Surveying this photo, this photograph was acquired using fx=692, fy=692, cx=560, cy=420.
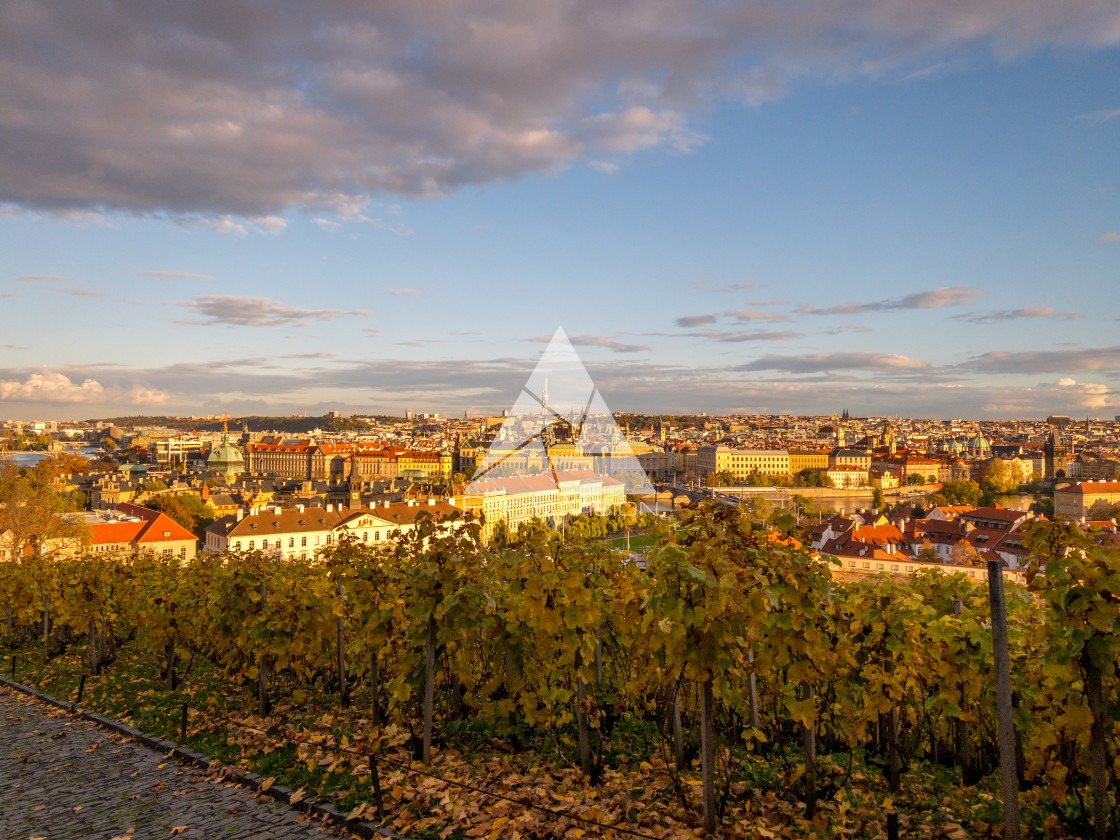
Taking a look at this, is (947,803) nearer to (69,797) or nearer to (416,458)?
(69,797)

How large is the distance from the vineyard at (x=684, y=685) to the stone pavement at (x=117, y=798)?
50 cm

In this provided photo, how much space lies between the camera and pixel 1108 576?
3.75 m

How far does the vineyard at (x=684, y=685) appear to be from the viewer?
4.17 m

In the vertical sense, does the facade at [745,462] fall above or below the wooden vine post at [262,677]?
below

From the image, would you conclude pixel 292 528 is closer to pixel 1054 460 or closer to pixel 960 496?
pixel 960 496

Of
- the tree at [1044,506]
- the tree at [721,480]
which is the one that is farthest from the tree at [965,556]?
the tree at [721,480]

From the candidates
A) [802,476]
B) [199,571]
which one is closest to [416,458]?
[802,476]

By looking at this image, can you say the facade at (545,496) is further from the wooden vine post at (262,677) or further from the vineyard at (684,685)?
the vineyard at (684,685)

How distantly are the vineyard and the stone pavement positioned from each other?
0.50 metres

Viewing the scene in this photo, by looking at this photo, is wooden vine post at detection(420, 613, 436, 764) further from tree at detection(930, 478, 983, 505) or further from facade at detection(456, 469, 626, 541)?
tree at detection(930, 478, 983, 505)

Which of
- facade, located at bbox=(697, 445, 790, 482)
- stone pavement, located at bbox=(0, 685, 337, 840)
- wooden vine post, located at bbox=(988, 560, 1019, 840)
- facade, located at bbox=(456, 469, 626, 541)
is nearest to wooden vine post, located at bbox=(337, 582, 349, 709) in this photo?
stone pavement, located at bbox=(0, 685, 337, 840)

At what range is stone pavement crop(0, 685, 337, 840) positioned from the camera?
563 cm

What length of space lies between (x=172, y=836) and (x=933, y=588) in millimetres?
6931

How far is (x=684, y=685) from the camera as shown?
5.73 meters
